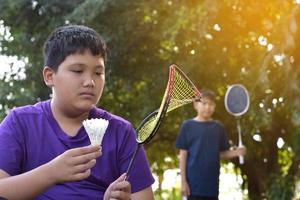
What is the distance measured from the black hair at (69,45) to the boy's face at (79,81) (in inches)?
0.8

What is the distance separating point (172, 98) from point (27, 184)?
1.82ft

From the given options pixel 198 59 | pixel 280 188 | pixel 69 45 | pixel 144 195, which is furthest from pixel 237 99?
pixel 69 45

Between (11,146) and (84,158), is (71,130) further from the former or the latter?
(84,158)

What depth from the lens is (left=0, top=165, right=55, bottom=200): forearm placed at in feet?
6.41

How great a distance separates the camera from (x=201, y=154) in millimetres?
6398

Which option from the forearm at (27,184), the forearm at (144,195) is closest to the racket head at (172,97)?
the forearm at (144,195)

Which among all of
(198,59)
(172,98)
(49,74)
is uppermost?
(198,59)

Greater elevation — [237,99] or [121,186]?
[237,99]

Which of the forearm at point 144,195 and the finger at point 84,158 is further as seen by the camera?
the forearm at point 144,195

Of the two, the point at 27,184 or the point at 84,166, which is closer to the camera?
the point at 84,166

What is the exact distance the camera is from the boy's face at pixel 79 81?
2.24 m

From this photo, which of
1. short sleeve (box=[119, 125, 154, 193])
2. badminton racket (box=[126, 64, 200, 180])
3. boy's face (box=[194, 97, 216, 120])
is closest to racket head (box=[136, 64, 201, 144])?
badminton racket (box=[126, 64, 200, 180])

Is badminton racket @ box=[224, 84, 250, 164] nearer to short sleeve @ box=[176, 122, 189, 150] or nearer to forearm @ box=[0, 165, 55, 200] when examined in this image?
short sleeve @ box=[176, 122, 189, 150]

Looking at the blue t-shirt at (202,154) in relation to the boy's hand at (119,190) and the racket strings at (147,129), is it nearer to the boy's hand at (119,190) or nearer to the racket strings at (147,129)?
the racket strings at (147,129)
